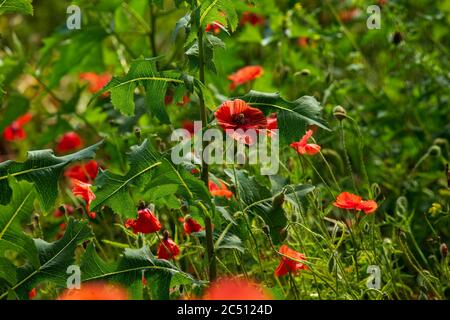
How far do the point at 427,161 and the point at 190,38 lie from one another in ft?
3.79

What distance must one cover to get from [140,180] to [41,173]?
19cm

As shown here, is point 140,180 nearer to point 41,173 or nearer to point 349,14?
point 41,173

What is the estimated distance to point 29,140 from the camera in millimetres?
3428

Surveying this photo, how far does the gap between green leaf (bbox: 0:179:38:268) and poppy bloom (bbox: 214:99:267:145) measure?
34cm

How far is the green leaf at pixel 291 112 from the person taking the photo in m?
1.49

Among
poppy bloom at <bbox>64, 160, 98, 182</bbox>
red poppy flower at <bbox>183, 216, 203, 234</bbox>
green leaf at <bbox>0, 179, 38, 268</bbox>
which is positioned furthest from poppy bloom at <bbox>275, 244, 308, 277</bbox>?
poppy bloom at <bbox>64, 160, 98, 182</bbox>

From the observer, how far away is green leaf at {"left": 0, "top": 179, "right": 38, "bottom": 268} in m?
1.51

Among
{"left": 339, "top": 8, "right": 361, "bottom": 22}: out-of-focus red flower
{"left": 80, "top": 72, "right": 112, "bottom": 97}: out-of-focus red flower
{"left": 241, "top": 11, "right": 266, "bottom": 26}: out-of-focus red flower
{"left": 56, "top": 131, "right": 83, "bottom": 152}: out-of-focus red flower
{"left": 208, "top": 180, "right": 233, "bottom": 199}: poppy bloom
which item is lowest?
{"left": 208, "top": 180, "right": 233, "bottom": 199}: poppy bloom

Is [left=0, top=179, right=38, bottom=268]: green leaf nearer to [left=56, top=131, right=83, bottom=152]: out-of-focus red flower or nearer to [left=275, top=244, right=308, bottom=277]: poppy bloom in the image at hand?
[left=275, top=244, right=308, bottom=277]: poppy bloom

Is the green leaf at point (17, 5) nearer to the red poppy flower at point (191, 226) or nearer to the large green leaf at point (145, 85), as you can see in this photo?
the large green leaf at point (145, 85)

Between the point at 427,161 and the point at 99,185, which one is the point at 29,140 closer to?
the point at 427,161

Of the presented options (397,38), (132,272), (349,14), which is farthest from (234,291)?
(349,14)

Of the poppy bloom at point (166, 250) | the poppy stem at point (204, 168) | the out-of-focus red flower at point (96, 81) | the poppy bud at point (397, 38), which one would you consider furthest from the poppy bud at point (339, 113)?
the out-of-focus red flower at point (96, 81)
